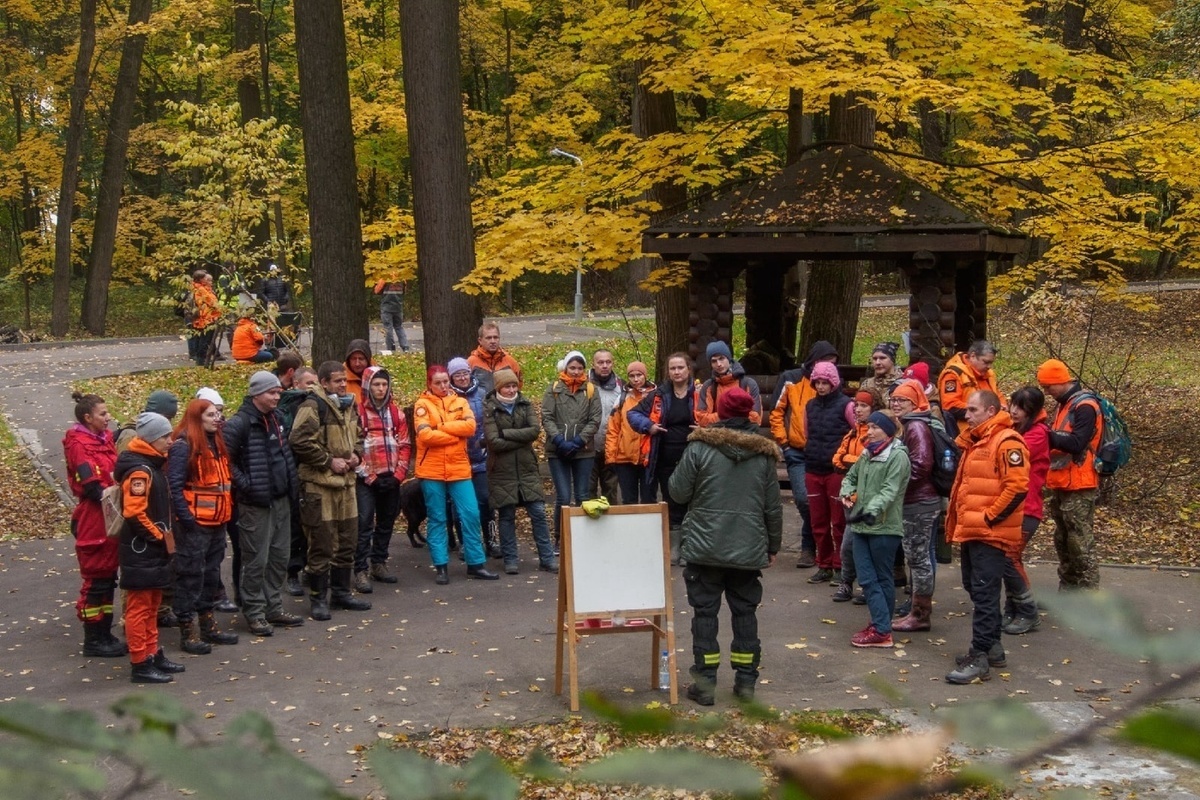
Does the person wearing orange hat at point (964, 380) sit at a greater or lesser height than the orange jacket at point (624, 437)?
greater

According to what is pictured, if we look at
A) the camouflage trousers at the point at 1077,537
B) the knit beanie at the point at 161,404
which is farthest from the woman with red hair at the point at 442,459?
the camouflage trousers at the point at 1077,537

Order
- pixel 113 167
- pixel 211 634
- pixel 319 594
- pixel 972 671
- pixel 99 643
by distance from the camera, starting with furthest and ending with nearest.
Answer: pixel 113 167 → pixel 319 594 → pixel 211 634 → pixel 99 643 → pixel 972 671

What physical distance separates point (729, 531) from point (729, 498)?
20cm

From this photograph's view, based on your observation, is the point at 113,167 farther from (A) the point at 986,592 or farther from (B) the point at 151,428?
(A) the point at 986,592

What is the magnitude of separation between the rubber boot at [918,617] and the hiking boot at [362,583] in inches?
164

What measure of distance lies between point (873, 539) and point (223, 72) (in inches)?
912

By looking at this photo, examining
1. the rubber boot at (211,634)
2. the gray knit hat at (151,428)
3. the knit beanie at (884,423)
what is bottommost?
the rubber boot at (211,634)

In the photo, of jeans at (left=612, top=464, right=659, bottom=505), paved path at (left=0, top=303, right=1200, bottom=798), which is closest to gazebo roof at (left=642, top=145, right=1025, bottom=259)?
jeans at (left=612, top=464, right=659, bottom=505)

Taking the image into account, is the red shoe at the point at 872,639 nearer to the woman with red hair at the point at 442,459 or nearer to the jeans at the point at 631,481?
the jeans at the point at 631,481

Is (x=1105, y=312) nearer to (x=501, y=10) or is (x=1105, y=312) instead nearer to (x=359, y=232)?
(x=501, y=10)

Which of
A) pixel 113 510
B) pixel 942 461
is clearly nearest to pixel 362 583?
pixel 113 510

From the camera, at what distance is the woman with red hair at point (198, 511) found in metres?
8.74

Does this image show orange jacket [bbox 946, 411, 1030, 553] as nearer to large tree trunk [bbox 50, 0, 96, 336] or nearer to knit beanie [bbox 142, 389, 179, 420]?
knit beanie [bbox 142, 389, 179, 420]

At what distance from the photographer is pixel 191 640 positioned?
8.85m
